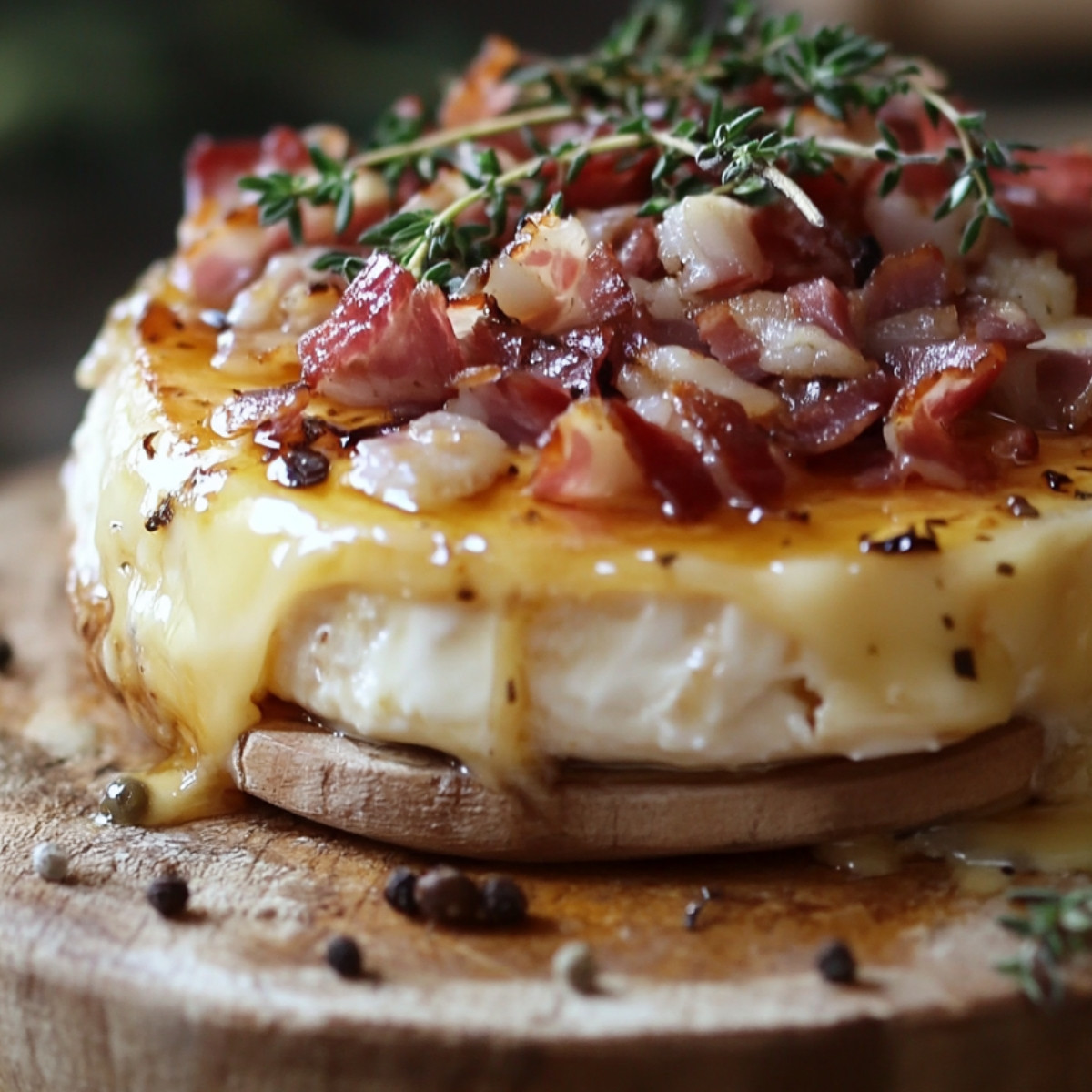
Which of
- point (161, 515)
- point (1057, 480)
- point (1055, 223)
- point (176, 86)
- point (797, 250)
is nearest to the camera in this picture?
point (1057, 480)

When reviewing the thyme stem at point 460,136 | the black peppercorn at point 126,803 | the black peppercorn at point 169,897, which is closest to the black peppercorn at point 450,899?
the black peppercorn at point 169,897

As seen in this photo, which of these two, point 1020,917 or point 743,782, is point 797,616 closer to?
point 743,782

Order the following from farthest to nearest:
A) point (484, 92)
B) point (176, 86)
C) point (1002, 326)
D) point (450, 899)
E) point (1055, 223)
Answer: point (176, 86)
point (484, 92)
point (1055, 223)
point (1002, 326)
point (450, 899)

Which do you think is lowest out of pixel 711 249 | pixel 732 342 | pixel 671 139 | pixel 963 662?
pixel 963 662

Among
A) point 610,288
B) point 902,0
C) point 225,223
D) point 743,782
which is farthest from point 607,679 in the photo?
point 902,0

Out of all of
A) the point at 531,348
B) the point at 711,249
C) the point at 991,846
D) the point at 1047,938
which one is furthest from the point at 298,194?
the point at 1047,938

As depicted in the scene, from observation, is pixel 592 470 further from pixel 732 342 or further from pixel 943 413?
pixel 943 413

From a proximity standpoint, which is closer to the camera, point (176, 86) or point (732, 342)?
point (732, 342)
